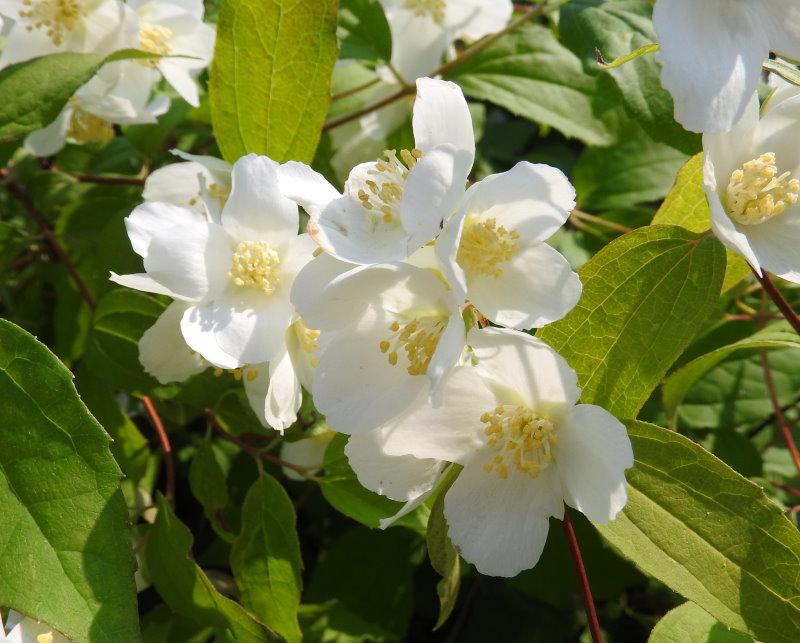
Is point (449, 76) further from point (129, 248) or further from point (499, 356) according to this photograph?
point (499, 356)

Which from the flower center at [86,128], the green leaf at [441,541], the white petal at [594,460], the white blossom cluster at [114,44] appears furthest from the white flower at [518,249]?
the flower center at [86,128]

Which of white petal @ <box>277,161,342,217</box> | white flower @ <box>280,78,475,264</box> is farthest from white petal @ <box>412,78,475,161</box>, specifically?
white petal @ <box>277,161,342,217</box>

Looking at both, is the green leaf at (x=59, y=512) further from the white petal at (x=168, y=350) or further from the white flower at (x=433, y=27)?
the white flower at (x=433, y=27)

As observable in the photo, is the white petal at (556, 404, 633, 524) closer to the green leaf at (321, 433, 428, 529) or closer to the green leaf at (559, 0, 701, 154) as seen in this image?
the green leaf at (321, 433, 428, 529)

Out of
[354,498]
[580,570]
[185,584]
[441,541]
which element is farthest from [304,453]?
[580,570]

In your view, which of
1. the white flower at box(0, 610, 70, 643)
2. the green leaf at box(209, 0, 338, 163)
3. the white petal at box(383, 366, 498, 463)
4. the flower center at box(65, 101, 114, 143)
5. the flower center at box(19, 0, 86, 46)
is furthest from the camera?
the flower center at box(65, 101, 114, 143)
